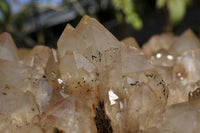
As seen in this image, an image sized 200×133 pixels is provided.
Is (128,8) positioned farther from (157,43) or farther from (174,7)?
(157,43)

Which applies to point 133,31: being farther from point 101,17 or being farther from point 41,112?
point 41,112

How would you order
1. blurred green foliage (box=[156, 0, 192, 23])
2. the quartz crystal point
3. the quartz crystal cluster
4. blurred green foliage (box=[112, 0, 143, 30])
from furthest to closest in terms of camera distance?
blurred green foliage (box=[156, 0, 192, 23]), blurred green foliage (box=[112, 0, 143, 30]), the quartz crystal point, the quartz crystal cluster

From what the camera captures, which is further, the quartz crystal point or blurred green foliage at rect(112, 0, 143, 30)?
blurred green foliage at rect(112, 0, 143, 30)

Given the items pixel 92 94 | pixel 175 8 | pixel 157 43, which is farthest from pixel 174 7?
pixel 92 94

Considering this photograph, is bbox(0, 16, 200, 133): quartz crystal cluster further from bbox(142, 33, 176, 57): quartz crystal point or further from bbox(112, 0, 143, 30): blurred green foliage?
bbox(112, 0, 143, 30): blurred green foliage

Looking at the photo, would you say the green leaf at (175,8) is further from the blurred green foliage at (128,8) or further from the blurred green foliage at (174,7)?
the blurred green foliage at (128,8)

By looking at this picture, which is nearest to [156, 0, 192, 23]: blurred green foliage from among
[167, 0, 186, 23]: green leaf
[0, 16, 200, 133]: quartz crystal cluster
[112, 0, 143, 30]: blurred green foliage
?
[167, 0, 186, 23]: green leaf

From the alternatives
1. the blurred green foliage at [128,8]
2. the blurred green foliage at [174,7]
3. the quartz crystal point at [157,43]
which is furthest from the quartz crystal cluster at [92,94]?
the blurred green foliage at [174,7]

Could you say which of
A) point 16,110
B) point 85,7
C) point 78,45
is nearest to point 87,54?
point 78,45
